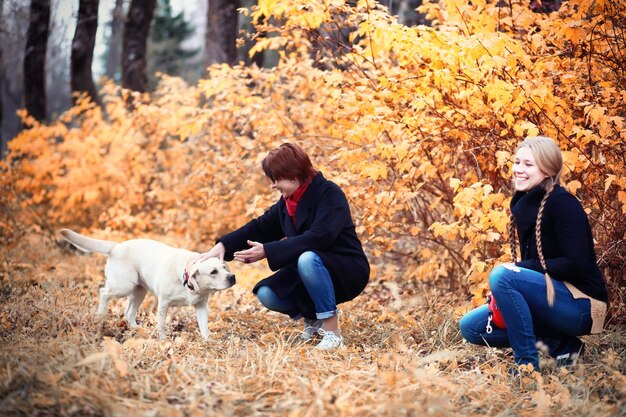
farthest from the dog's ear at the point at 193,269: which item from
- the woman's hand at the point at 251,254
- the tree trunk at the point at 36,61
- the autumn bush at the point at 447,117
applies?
the tree trunk at the point at 36,61

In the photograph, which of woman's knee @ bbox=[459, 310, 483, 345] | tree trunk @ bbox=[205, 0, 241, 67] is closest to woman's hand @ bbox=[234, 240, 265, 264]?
woman's knee @ bbox=[459, 310, 483, 345]

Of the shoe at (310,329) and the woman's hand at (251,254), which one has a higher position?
the woman's hand at (251,254)

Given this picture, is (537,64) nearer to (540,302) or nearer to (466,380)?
(540,302)

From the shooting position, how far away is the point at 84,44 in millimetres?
12133

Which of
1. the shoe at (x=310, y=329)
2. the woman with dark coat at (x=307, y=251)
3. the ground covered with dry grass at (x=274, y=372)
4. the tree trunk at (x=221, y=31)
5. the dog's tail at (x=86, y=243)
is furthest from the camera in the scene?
the tree trunk at (x=221, y=31)

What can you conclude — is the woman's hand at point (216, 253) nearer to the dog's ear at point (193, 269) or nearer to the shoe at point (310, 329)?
the dog's ear at point (193, 269)

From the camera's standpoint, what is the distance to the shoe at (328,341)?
14.2 ft

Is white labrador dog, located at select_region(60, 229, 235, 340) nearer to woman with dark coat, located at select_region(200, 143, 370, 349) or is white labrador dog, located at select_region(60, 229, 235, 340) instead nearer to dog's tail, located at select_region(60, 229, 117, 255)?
dog's tail, located at select_region(60, 229, 117, 255)

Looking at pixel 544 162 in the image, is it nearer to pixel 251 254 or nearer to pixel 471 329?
pixel 471 329

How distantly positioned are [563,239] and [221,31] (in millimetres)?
7973

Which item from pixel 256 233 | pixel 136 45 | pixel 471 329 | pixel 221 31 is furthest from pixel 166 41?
pixel 471 329

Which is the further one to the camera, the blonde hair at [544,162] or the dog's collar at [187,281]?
the dog's collar at [187,281]

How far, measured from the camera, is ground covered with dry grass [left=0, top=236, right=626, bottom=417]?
2.99 meters

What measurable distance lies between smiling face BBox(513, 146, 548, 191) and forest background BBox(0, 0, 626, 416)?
1.17 ft
